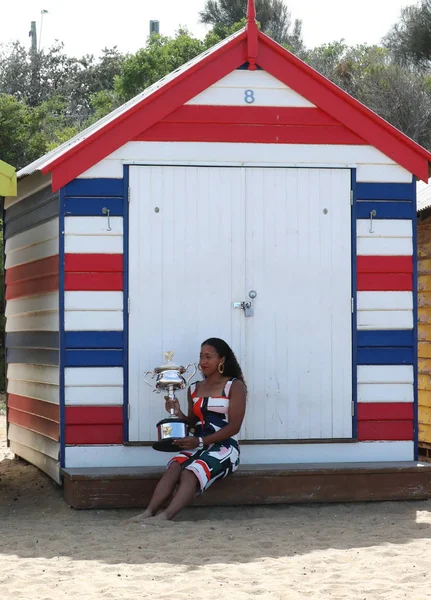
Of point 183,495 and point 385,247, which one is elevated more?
point 385,247

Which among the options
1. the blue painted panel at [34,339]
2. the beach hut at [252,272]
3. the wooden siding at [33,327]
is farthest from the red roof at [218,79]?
the blue painted panel at [34,339]

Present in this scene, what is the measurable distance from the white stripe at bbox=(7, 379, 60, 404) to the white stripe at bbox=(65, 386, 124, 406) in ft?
0.51

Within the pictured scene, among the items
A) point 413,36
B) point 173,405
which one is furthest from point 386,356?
point 413,36

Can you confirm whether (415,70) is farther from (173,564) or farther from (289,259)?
(173,564)

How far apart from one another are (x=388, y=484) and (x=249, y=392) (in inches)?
47.5

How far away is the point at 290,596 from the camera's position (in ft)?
17.2

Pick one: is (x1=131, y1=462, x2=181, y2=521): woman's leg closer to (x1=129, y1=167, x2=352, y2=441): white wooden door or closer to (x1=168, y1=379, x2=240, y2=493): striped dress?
(x1=168, y1=379, x2=240, y2=493): striped dress

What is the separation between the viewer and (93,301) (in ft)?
25.5

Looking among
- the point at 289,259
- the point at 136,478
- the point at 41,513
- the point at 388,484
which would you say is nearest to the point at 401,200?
the point at 289,259

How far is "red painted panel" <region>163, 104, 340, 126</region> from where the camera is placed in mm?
7953

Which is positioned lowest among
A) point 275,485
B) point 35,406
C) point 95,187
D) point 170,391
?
point 275,485

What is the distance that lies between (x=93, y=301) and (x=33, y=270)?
127 centimetres

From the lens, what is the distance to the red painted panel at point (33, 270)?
8.02m

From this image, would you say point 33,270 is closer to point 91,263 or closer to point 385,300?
point 91,263
